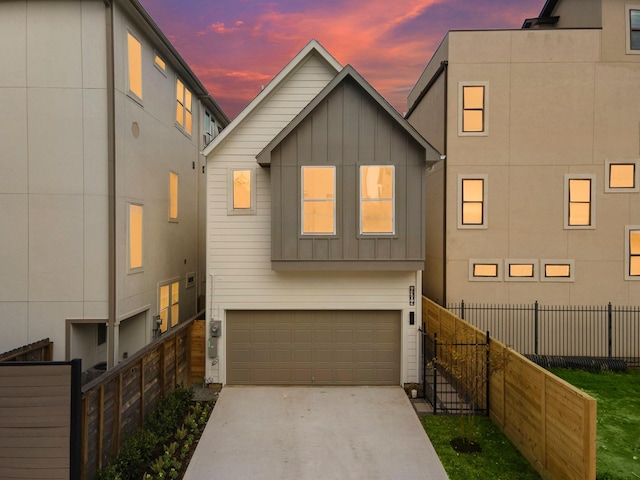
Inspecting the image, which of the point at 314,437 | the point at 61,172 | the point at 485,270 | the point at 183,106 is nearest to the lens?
the point at 314,437

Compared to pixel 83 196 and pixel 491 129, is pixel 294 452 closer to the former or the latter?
pixel 83 196

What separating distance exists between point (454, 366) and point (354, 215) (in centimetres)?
465

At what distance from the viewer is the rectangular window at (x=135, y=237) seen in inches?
438

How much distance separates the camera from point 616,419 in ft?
29.7

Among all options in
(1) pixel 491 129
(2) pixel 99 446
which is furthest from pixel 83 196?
(1) pixel 491 129

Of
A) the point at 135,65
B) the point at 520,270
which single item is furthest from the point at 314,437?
the point at 135,65

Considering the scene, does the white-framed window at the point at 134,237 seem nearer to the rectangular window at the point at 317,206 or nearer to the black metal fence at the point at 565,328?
the rectangular window at the point at 317,206

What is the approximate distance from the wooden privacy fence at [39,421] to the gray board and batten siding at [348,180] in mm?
5732

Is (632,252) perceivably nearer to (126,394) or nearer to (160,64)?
(126,394)

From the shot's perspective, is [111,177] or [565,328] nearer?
[111,177]

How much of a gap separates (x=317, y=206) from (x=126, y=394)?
6.20m

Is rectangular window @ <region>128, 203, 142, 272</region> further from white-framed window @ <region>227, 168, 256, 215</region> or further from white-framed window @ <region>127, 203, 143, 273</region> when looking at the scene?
white-framed window @ <region>227, 168, 256, 215</region>

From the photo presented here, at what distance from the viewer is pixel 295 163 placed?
10664mm

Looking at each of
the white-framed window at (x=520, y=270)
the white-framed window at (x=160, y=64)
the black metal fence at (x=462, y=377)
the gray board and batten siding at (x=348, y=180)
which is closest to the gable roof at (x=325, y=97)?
the gray board and batten siding at (x=348, y=180)
